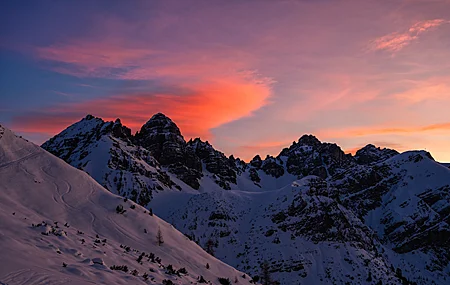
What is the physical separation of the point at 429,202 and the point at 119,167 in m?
95.8

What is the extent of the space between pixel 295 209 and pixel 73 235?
65018 mm

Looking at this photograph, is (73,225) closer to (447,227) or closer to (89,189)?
(89,189)

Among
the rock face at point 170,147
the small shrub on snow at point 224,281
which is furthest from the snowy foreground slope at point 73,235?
the rock face at point 170,147

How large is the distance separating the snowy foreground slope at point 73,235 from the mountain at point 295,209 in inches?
1368

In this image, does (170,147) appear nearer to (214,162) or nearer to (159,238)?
(214,162)

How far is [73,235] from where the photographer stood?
65.1 ft

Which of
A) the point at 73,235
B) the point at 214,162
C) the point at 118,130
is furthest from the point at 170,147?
the point at 73,235

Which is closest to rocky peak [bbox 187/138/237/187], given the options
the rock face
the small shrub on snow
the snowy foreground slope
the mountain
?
the mountain

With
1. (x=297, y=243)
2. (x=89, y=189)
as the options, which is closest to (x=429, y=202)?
(x=297, y=243)

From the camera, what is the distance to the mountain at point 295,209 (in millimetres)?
69250

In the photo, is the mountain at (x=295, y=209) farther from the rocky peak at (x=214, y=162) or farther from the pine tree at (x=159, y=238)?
the pine tree at (x=159, y=238)

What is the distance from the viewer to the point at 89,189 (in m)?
29.4

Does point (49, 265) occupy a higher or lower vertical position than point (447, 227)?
lower

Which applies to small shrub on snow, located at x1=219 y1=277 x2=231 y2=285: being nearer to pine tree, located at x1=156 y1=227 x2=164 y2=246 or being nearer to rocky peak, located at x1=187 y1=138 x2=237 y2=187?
pine tree, located at x1=156 y1=227 x2=164 y2=246
